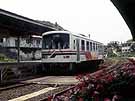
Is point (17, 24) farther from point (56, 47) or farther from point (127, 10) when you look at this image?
point (127, 10)

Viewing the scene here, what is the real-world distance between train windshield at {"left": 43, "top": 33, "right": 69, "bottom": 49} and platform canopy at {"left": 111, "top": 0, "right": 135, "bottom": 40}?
37.5 ft

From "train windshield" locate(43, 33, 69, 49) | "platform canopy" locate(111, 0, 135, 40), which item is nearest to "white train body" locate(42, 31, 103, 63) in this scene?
"train windshield" locate(43, 33, 69, 49)

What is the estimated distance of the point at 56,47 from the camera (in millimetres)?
20828

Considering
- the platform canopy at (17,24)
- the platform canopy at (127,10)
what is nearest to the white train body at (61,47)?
the platform canopy at (17,24)

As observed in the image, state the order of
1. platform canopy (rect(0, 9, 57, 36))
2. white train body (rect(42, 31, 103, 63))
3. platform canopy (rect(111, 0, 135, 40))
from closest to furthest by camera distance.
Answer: platform canopy (rect(111, 0, 135, 40)), platform canopy (rect(0, 9, 57, 36)), white train body (rect(42, 31, 103, 63))

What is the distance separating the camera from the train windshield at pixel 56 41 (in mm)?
20594

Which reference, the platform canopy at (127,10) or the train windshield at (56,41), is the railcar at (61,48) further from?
the platform canopy at (127,10)

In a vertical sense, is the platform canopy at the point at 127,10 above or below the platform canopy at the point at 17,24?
below

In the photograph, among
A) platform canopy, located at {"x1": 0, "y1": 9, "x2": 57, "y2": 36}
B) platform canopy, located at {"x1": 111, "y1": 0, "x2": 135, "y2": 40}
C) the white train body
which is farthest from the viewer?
the white train body

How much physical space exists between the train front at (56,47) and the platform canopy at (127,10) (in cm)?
1149

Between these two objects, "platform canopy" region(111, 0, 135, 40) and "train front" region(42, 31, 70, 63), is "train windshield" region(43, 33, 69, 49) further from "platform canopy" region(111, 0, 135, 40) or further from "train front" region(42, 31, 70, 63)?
"platform canopy" region(111, 0, 135, 40)

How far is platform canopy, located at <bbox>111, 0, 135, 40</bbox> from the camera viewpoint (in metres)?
6.75

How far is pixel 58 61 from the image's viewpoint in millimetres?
20953

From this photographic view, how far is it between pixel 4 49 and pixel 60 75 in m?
27.9
